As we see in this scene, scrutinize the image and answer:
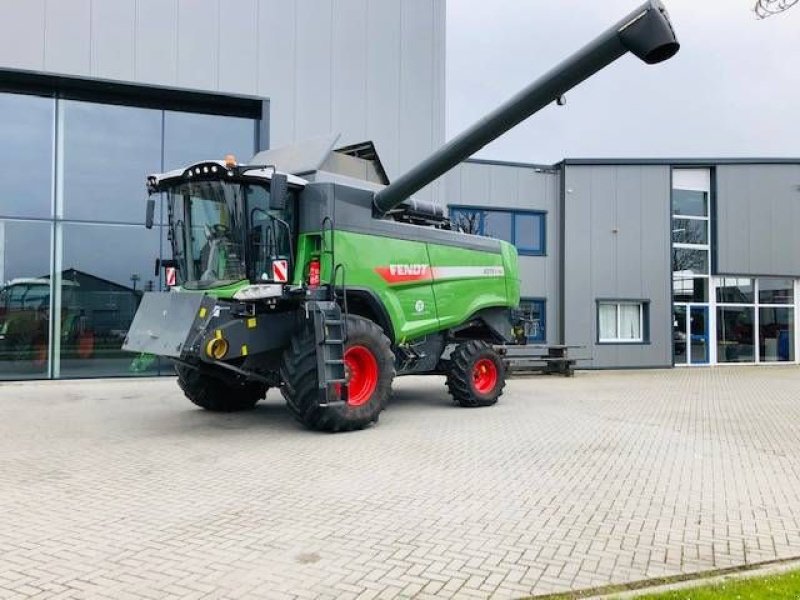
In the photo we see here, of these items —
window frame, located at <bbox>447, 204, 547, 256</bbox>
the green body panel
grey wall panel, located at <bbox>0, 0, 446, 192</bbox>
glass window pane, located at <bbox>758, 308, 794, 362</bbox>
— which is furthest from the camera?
glass window pane, located at <bbox>758, 308, 794, 362</bbox>

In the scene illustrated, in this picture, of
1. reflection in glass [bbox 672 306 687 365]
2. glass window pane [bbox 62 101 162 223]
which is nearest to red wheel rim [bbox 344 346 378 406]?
glass window pane [bbox 62 101 162 223]

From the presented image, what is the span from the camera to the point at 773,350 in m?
23.2

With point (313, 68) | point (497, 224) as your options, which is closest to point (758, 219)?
point (497, 224)

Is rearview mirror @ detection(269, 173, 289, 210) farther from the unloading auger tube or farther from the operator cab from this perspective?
the unloading auger tube

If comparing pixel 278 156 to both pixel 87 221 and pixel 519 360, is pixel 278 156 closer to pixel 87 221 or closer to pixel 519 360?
pixel 87 221

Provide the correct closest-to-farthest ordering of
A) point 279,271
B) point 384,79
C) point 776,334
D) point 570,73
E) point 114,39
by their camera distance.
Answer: point 570,73 < point 279,271 < point 114,39 < point 384,79 < point 776,334

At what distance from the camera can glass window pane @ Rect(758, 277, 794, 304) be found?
22.9m

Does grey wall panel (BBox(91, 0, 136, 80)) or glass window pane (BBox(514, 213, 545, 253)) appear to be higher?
grey wall panel (BBox(91, 0, 136, 80))

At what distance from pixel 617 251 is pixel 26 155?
16667 millimetres

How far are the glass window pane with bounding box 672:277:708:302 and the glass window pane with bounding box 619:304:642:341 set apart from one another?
1.39m

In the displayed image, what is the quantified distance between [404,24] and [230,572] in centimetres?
1609

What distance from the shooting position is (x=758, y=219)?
22.4m

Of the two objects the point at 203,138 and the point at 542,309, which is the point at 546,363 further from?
the point at 203,138

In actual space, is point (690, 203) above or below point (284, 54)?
below
